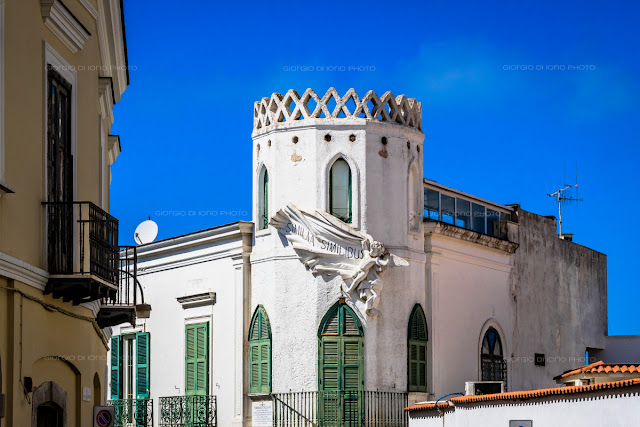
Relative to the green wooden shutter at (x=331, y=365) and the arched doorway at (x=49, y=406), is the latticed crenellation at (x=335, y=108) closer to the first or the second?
the green wooden shutter at (x=331, y=365)

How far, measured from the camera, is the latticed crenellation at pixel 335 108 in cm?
2462

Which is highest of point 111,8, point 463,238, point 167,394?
point 111,8

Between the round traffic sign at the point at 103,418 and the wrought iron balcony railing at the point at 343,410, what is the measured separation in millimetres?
9536

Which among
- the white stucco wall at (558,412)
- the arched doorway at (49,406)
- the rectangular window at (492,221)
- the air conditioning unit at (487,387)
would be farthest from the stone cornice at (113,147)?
the rectangular window at (492,221)

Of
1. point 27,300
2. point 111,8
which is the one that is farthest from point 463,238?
point 27,300

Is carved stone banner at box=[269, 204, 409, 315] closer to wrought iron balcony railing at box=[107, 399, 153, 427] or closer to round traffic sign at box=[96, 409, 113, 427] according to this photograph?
wrought iron balcony railing at box=[107, 399, 153, 427]

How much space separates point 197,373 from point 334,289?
15.3 ft

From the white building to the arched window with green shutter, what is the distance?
1.6 inches

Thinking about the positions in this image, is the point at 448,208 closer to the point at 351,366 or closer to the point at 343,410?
the point at 351,366

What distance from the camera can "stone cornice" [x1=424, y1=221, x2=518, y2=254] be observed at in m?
25.7

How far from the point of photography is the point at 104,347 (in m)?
18.0

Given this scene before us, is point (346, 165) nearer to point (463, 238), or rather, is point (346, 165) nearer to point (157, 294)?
point (463, 238)

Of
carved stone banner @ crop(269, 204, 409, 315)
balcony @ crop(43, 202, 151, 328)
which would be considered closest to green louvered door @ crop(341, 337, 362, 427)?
carved stone banner @ crop(269, 204, 409, 315)

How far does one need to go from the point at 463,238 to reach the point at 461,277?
954 millimetres
